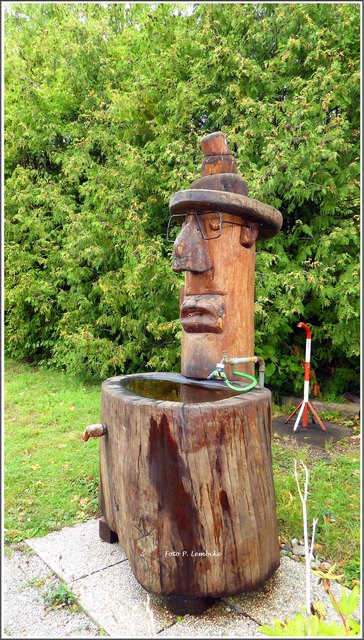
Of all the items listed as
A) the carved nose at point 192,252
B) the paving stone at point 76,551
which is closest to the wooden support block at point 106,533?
the paving stone at point 76,551

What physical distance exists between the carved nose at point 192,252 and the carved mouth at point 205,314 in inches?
6.3

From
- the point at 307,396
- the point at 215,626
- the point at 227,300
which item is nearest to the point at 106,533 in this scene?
the point at 215,626

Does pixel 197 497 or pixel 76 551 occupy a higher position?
pixel 197 497

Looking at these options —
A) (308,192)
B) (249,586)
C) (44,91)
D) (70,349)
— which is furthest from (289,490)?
(44,91)

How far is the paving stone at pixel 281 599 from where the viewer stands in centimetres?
171

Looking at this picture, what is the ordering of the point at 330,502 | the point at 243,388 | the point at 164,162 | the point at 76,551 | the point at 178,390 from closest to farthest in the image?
the point at 243,388
the point at 76,551
the point at 178,390
the point at 330,502
the point at 164,162

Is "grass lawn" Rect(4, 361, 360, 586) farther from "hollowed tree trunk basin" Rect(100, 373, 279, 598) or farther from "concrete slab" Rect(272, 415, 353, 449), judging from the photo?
"hollowed tree trunk basin" Rect(100, 373, 279, 598)

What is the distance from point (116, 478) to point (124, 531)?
224 millimetres

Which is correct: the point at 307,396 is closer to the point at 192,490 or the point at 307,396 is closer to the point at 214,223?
the point at 214,223

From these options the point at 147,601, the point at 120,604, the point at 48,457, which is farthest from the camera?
the point at 48,457

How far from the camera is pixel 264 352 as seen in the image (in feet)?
15.4

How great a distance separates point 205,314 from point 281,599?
133 cm

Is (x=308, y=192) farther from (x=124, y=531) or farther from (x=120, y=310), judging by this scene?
(x=124, y=531)

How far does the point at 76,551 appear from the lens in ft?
7.18
